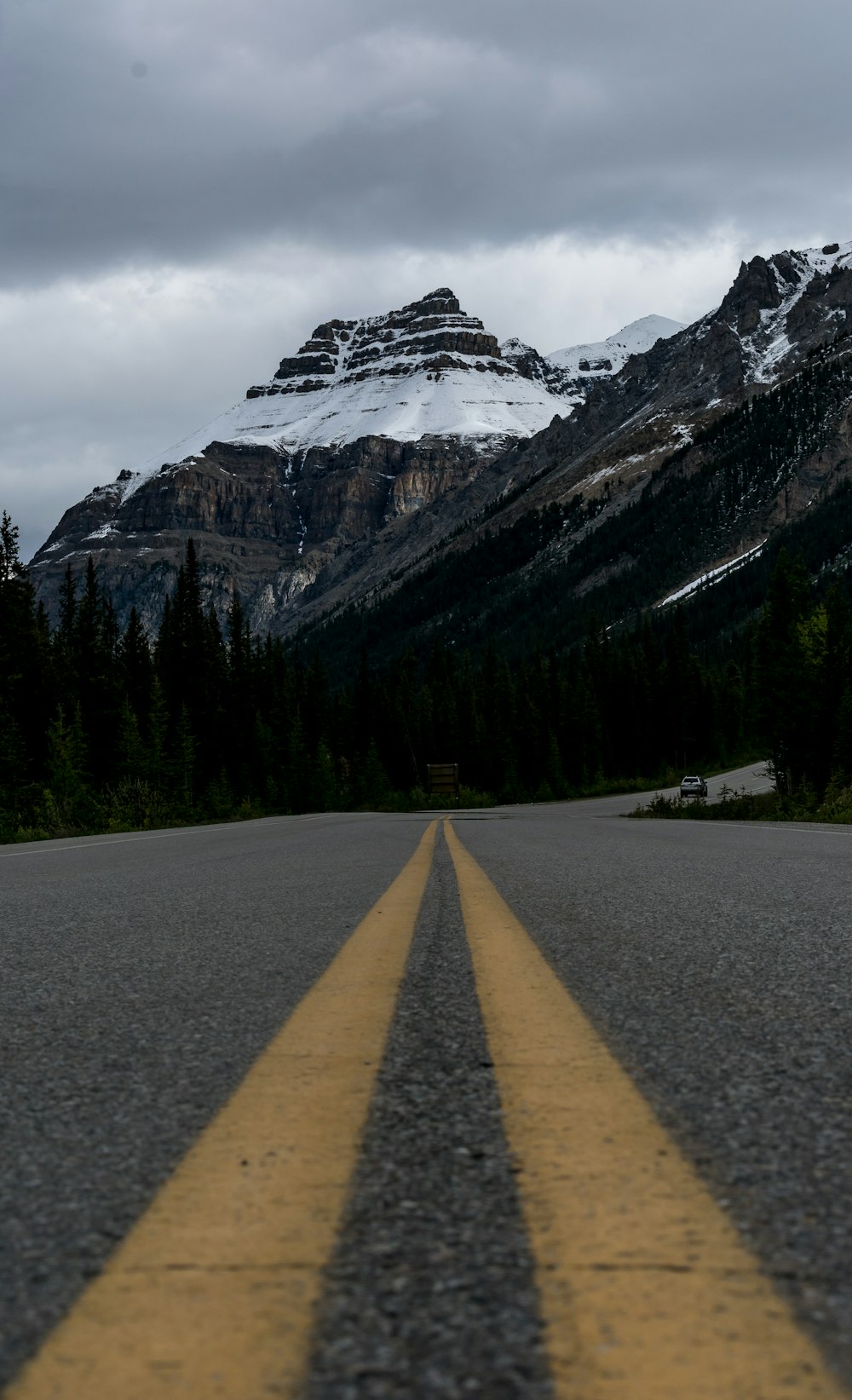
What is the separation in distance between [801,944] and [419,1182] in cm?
253

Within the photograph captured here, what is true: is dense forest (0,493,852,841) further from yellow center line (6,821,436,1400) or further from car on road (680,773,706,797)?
yellow center line (6,821,436,1400)

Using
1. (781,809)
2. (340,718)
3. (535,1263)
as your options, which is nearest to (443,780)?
(340,718)

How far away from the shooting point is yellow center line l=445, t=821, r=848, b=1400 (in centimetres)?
87

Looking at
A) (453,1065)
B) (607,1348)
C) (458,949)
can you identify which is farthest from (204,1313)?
(458,949)

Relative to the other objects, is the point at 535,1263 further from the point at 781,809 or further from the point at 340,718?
the point at 340,718

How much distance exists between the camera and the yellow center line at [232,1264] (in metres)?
0.88

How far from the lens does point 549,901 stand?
4953 mm

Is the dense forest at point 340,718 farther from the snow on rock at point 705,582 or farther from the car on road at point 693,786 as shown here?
the snow on rock at point 705,582

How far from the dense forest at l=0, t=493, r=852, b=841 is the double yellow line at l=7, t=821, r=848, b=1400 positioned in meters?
16.9

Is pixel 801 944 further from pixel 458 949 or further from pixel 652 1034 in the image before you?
pixel 652 1034

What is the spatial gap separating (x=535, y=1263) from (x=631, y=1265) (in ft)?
0.34

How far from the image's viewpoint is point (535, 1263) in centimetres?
108

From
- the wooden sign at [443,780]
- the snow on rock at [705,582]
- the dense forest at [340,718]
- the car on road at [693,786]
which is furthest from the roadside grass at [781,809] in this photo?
the snow on rock at [705,582]

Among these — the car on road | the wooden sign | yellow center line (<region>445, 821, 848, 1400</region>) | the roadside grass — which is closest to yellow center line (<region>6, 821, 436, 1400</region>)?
yellow center line (<region>445, 821, 848, 1400</region>)
